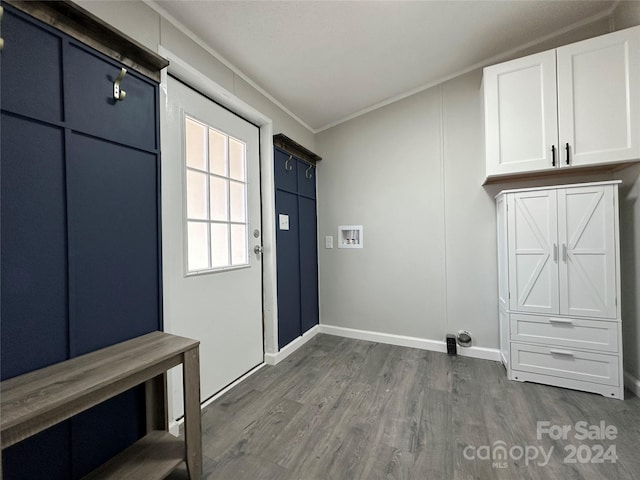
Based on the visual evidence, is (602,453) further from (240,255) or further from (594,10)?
(594,10)

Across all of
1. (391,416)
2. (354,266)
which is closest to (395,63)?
(354,266)

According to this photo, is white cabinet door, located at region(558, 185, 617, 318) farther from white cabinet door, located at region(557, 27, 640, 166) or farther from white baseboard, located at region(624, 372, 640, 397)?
white baseboard, located at region(624, 372, 640, 397)

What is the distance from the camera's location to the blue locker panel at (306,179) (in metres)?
2.88

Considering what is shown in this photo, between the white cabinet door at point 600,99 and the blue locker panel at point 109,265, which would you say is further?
the white cabinet door at point 600,99

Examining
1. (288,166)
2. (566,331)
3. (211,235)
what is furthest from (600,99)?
(211,235)

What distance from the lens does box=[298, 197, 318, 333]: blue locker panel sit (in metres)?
2.88

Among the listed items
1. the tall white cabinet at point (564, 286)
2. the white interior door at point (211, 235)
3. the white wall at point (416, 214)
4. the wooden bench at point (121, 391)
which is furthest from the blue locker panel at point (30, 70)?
the tall white cabinet at point (564, 286)

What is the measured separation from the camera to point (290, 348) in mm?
2598

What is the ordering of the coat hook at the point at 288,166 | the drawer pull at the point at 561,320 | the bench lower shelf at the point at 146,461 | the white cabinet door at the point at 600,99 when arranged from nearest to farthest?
the bench lower shelf at the point at 146,461 → the white cabinet door at the point at 600,99 → the drawer pull at the point at 561,320 → the coat hook at the point at 288,166

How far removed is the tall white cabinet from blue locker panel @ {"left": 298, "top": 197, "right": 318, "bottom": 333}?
186cm

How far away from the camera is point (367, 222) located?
2961 mm

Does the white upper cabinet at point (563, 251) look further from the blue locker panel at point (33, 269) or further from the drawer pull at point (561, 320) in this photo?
the blue locker panel at point (33, 269)

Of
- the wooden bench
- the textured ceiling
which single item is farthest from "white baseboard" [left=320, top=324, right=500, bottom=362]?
the textured ceiling

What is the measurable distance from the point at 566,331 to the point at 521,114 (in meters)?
1.63
